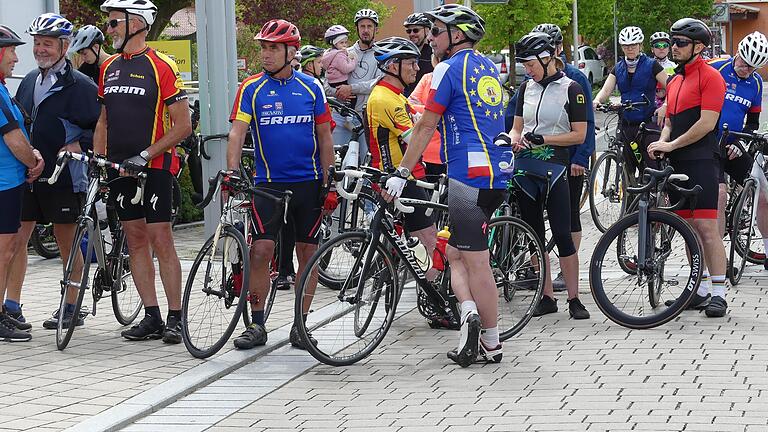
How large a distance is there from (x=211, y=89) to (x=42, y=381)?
545 cm

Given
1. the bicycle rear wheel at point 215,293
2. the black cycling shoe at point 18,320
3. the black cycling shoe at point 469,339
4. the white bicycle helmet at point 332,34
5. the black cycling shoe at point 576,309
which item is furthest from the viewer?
the white bicycle helmet at point 332,34

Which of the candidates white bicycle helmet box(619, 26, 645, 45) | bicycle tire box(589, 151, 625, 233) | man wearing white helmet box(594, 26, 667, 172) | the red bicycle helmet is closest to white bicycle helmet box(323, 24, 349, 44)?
man wearing white helmet box(594, 26, 667, 172)

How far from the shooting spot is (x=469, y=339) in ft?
25.3

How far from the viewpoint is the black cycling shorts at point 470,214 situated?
776 cm

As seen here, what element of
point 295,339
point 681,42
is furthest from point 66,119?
point 681,42

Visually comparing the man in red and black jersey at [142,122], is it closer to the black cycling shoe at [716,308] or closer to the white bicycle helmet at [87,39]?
the white bicycle helmet at [87,39]

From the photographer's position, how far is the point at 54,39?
351 inches

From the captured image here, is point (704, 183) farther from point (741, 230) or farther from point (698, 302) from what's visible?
point (741, 230)

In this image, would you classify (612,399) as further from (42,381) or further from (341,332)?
(42,381)

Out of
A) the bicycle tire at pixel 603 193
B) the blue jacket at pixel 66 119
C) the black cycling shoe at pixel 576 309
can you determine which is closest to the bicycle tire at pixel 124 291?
→ the blue jacket at pixel 66 119

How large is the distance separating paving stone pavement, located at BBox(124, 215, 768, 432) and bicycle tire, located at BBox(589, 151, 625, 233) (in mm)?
4929

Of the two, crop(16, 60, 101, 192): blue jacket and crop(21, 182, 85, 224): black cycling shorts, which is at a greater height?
crop(16, 60, 101, 192): blue jacket

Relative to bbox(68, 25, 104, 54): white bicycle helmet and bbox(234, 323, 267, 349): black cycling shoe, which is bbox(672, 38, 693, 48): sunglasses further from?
bbox(68, 25, 104, 54): white bicycle helmet

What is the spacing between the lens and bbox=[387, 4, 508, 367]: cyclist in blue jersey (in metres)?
7.71
